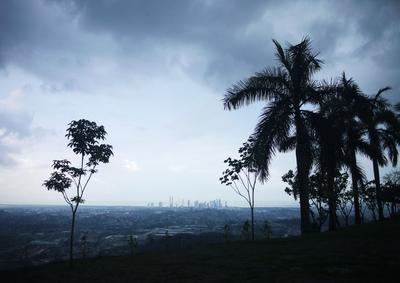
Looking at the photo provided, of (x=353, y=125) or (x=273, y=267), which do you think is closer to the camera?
(x=273, y=267)

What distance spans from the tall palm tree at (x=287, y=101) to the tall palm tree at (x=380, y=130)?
910 cm

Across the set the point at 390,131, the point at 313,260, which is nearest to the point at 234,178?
the point at 390,131

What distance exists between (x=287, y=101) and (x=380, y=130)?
13.7 m

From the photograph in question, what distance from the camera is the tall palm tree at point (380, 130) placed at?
Result: 2334cm

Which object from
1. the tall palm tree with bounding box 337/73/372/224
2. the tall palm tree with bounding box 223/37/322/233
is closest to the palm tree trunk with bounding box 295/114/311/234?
the tall palm tree with bounding box 223/37/322/233

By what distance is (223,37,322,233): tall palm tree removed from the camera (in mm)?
16125

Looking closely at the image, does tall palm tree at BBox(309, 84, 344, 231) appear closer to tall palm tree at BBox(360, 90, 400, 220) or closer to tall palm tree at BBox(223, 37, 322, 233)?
tall palm tree at BBox(223, 37, 322, 233)

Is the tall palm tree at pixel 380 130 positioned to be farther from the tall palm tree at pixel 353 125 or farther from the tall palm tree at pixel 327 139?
the tall palm tree at pixel 327 139

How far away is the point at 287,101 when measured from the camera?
54.4 ft

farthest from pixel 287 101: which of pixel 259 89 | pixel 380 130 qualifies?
pixel 380 130

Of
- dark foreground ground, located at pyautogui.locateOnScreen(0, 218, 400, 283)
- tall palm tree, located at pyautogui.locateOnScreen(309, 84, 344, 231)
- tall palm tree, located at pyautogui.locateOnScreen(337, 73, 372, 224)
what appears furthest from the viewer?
tall palm tree, located at pyautogui.locateOnScreen(337, 73, 372, 224)

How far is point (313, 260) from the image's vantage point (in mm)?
9516

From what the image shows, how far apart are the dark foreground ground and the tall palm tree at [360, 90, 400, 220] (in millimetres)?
11354

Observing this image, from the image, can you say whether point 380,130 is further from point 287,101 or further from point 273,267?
point 273,267
